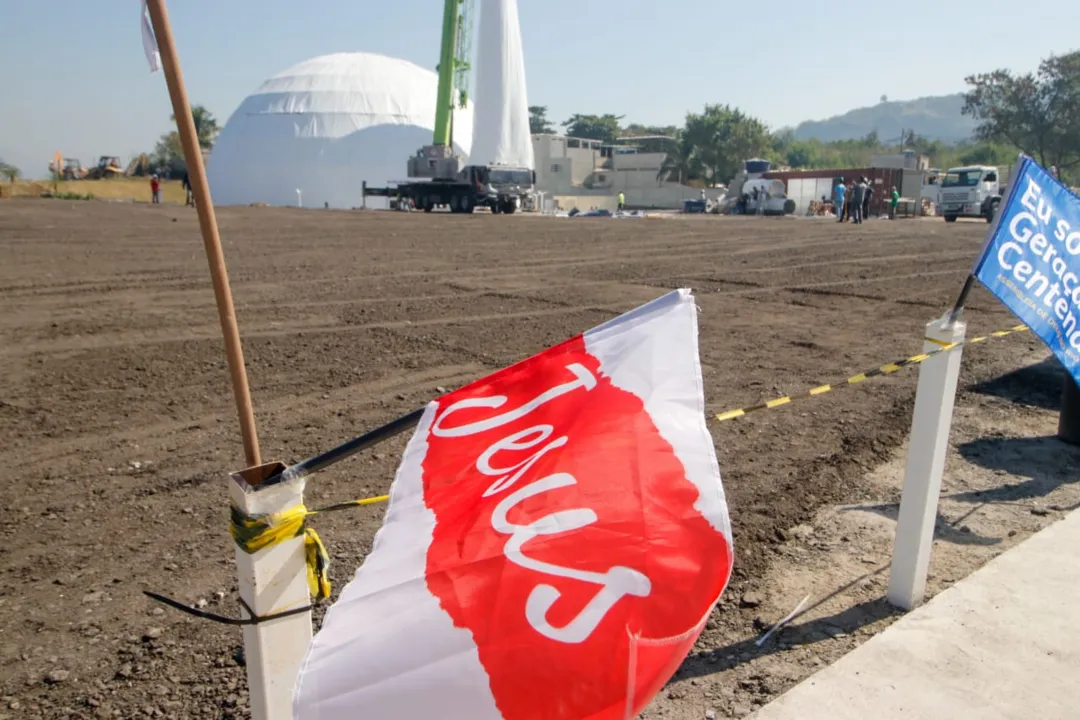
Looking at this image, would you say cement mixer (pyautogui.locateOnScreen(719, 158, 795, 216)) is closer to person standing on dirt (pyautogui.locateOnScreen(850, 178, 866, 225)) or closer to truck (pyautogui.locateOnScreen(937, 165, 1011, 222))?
truck (pyautogui.locateOnScreen(937, 165, 1011, 222))

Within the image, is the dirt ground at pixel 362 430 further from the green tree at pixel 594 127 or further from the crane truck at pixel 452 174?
the green tree at pixel 594 127

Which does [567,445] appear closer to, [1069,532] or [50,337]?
[1069,532]

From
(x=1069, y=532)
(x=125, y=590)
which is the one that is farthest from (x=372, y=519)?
(x=1069, y=532)

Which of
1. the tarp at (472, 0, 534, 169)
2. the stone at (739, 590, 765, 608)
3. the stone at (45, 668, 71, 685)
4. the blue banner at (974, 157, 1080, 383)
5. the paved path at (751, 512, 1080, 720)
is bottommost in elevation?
the stone at (45, 668, 71, 685)

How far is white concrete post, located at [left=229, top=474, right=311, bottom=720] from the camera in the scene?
6.79ft

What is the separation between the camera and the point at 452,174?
146 feet

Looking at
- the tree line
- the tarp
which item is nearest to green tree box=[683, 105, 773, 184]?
the tree line

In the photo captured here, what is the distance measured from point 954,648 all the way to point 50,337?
9.36 metres

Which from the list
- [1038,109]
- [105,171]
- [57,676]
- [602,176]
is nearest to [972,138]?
[1038,109]

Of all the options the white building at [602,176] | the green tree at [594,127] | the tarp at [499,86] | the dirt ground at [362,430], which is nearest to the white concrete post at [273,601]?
the dirt ground at [362,430]

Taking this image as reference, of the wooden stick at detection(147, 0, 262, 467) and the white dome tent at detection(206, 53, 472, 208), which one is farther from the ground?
the white dome tent at detection(206, 53, 472, 208)

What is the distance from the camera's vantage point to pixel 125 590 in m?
3.99

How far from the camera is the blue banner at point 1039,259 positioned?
4004mm

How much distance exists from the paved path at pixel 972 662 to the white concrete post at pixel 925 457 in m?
0.20
